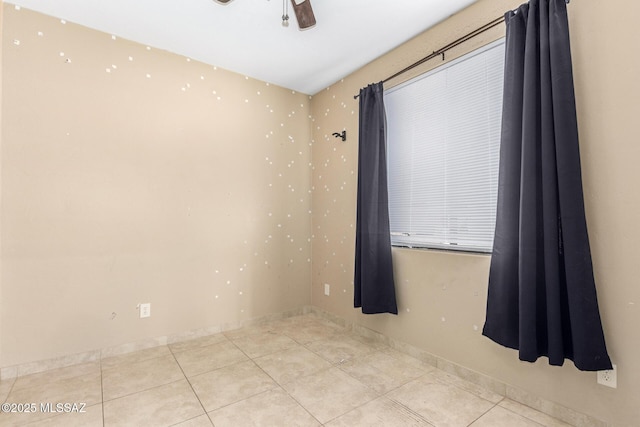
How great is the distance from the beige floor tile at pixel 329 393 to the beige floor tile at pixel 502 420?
0.57m

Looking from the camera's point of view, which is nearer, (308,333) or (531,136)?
(531,136)

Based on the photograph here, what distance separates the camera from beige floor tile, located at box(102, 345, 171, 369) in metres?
2.28

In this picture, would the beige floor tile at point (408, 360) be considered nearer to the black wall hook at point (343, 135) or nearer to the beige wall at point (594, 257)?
the beige wall at point (594, 257)

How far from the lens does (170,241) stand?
105 inches

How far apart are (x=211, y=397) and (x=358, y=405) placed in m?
0.86

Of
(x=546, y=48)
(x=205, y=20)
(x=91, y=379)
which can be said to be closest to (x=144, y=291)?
(x=91, y=379)

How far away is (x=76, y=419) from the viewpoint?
165cm

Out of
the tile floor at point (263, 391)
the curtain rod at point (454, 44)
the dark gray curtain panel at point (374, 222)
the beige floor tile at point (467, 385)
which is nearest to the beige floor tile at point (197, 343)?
the tile floor at point (263, 391)

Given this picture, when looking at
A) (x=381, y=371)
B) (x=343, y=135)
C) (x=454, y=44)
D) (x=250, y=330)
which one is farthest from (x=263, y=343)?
(x=454, y=44)

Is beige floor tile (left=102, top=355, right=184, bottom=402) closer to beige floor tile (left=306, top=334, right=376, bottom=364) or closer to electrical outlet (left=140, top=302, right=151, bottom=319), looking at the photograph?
electrical outlet (left=140, top=302, right=151, bottom=319)

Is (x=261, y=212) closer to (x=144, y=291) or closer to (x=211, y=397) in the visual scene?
(x=144, y=291)

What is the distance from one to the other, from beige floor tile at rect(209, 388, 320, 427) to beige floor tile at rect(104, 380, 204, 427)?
15 cm

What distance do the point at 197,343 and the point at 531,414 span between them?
2.39 meters

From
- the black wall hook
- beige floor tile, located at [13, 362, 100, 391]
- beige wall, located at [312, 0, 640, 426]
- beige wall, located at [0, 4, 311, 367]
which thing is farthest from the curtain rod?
beige floor tile, located at [13, 362, 100, 391]
